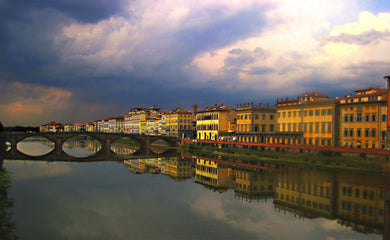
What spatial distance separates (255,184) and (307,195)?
19.6 feet

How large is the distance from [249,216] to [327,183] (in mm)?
11933

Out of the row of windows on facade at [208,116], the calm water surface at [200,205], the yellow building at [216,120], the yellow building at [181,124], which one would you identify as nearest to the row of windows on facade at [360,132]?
the calm water surface at [200,205]

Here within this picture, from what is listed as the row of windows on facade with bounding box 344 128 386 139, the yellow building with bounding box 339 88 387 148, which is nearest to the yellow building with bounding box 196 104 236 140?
the yellow building with bounding box 339 88 387 148

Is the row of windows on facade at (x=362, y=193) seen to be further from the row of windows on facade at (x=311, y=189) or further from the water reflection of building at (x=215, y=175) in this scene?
the water reflection of building at (x=215, y=175)

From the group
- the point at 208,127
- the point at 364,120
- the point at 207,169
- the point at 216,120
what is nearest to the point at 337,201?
the point at 364,120

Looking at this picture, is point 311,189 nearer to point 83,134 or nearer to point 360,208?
point 360,208

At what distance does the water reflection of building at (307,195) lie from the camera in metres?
22.5

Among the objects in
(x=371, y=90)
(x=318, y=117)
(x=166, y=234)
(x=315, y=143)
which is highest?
(x=371, y=90)

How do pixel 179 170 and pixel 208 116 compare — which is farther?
pixel 208 116

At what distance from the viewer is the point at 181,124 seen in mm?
86062

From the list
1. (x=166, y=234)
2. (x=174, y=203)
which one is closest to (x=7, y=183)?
(x=174, y=203)

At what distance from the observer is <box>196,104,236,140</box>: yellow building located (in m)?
68.5

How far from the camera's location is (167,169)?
43.1 m

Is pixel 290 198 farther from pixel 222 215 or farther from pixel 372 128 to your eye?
pixel 372 128
